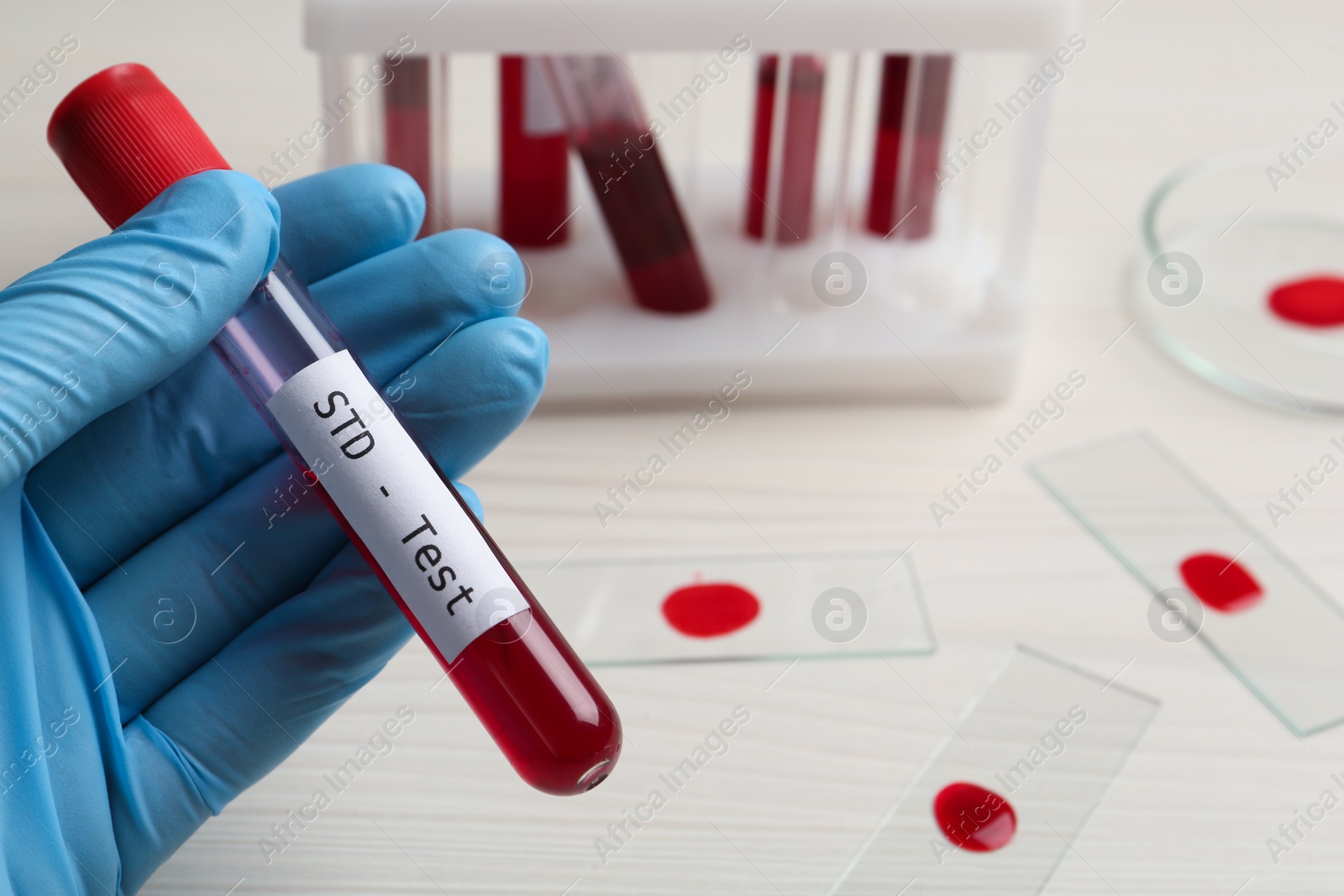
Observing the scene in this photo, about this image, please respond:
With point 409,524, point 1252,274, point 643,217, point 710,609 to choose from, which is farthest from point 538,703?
point 1252,274

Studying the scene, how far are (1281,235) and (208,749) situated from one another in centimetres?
104

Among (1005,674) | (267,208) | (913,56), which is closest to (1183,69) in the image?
(913,56)

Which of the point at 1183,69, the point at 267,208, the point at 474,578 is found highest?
the point at 267,208

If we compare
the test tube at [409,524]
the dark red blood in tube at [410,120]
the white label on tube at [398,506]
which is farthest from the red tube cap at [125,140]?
the dark red blood in tube at [410,120]

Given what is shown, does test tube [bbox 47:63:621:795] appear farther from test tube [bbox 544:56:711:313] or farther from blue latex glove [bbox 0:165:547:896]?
test tube [bbox 544:56:711:313]

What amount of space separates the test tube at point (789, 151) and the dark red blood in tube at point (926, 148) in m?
0.08

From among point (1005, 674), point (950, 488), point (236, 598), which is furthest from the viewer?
point (950, 488)

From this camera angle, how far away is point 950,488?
896 mm

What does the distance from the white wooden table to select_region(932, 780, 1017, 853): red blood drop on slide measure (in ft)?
0.09

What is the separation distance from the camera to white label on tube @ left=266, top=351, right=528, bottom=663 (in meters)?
0.55

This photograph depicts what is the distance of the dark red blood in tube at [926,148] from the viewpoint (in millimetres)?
929

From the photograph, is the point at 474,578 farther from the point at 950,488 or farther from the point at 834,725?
the point at 950,488

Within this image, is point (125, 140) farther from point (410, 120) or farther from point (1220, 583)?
point (1220, 583)

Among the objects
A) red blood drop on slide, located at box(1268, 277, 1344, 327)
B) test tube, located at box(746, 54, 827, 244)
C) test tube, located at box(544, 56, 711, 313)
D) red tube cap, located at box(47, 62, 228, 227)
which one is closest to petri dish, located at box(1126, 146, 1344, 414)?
red blood drop on slide, located at box(1268, 277, 1344, 327)
